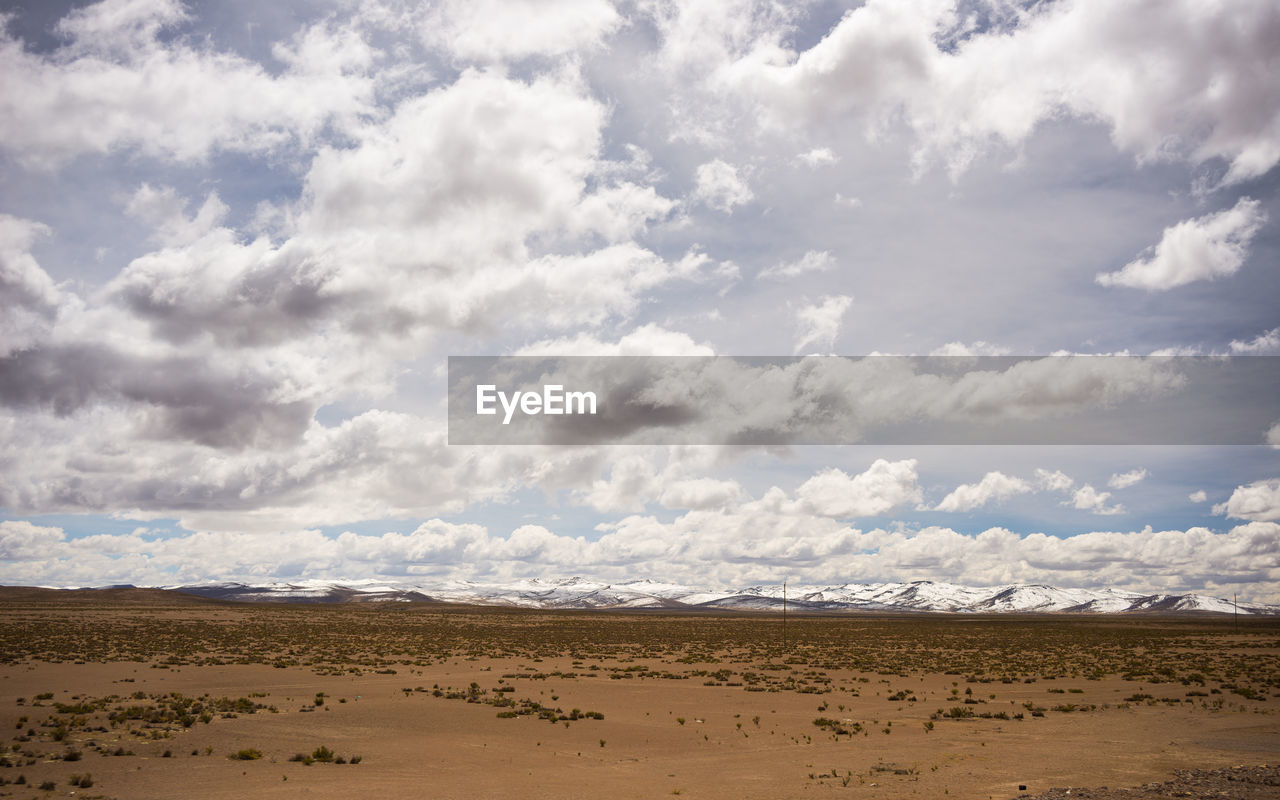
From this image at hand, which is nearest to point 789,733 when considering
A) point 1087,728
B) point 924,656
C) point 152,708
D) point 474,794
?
point 1087,728

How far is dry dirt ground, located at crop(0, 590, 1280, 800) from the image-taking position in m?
20.2

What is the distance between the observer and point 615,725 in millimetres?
30250

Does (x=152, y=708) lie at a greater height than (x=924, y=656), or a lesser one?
greater

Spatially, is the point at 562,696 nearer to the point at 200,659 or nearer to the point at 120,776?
the point at 120,776

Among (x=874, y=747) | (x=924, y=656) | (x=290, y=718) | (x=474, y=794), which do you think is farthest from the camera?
(x=924, y=656)

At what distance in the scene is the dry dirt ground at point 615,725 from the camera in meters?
20.2

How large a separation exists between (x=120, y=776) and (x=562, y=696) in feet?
68.8

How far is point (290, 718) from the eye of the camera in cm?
3008

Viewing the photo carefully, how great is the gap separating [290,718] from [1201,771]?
3011 cm

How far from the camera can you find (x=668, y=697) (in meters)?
38.2

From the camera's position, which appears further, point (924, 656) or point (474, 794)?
point (924, 656)

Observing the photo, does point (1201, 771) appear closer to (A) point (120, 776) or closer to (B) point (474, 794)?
(B) point (474, 794)

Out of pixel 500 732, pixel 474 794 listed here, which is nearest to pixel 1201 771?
pixel 474 794

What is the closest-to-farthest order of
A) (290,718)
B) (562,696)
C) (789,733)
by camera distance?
(789,733)
(290,718)
(562,696)
